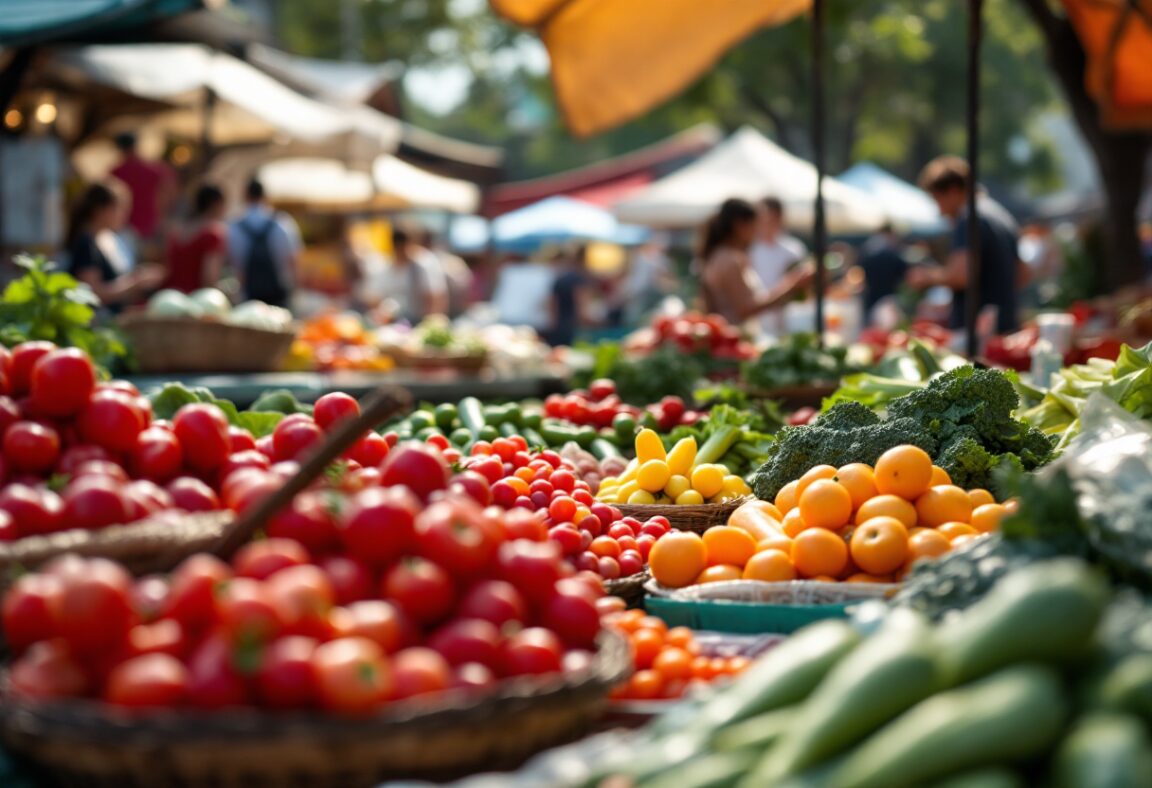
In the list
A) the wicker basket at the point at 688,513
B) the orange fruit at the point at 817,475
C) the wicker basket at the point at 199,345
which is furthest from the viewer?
the wicker basket at the point at 199,345

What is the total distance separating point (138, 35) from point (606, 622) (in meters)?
8.25

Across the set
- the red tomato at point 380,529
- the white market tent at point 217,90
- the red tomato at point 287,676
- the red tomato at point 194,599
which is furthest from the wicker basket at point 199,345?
the red tomato at point 287,676

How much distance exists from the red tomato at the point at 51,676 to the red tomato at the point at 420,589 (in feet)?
1.74

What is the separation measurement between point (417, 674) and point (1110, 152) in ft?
34.3

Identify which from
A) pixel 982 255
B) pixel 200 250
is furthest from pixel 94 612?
pixel 200 250

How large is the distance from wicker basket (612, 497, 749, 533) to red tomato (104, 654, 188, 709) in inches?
92.5

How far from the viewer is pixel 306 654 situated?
2.12 meters

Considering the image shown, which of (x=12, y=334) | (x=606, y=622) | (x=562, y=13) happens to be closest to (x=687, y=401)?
(x=562, y=13)

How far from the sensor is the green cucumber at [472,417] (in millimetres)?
5641

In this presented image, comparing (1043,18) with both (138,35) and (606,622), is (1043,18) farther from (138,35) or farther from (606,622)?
(606,622)

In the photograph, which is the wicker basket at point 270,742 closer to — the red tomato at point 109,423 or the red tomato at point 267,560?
the red tomato at point 267,560

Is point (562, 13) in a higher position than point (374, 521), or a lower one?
higher

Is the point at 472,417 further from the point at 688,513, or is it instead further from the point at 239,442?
the point at 239,442

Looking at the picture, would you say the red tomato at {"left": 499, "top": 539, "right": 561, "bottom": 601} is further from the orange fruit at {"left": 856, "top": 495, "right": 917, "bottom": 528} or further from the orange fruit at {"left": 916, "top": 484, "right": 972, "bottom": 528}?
the orange fruit at {"left": 916, "top": 484, "right": 972, "bottom": 528}
